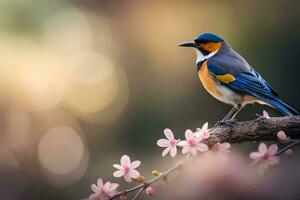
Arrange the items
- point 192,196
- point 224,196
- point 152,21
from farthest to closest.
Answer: point 152,21 → point 192,196 → point 224,196

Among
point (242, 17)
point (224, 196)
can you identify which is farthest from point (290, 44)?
point (224, 196)

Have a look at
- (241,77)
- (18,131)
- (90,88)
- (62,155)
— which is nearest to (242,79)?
(241,77)

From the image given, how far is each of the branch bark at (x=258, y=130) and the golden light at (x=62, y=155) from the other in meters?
4.23

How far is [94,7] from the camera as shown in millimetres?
7328

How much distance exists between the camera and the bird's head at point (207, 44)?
3037 millimetres

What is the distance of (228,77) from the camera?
2922 millimetres

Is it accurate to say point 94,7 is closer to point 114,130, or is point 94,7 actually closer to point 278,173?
point 114,130

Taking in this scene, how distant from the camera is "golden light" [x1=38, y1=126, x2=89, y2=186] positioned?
6523mm

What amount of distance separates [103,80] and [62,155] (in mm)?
740

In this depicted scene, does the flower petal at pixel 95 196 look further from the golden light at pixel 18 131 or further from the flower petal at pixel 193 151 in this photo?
the golden light at pixel 18 131

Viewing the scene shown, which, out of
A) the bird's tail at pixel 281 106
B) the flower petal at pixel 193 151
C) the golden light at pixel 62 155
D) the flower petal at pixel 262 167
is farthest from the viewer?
the golden light at pixel 62 155

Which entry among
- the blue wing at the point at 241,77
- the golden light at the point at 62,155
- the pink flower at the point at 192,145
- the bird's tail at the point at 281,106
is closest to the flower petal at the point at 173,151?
the pink flower at the point at 192,145

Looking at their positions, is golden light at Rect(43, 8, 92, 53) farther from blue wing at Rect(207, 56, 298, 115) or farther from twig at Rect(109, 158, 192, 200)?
twig at Rect(109, 158, 192, 200)

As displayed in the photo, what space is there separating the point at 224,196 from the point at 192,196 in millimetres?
258
